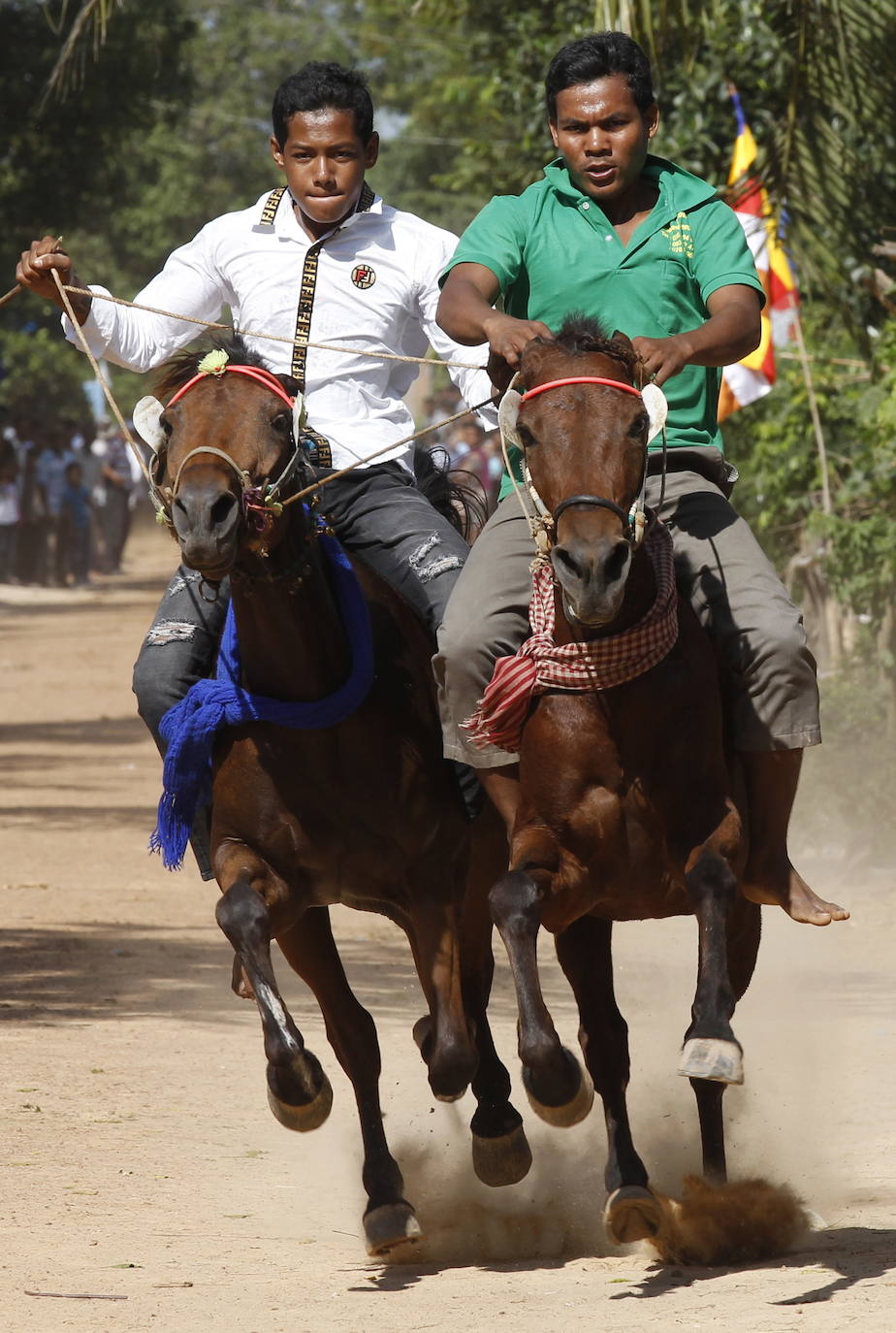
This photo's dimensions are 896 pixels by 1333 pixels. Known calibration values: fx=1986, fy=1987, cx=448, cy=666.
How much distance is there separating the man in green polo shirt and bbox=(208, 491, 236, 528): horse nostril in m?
0.77

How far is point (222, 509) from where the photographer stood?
195 inches

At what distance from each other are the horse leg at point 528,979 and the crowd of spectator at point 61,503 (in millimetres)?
25660

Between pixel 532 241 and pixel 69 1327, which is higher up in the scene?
pixel 532 241

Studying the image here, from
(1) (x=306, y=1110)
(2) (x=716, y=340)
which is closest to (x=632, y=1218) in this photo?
(1) (x=306, y=1110)

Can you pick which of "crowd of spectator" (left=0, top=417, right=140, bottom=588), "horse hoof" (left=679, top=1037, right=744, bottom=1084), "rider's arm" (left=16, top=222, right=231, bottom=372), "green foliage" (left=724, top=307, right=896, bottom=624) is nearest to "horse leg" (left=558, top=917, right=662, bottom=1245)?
"horse hoof" (left=679, top=1037, right=744, bottom=1084)

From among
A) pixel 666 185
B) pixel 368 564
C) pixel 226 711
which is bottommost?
pixel 226 711

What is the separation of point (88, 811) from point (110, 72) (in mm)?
15361

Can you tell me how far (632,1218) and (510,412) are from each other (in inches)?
81.9

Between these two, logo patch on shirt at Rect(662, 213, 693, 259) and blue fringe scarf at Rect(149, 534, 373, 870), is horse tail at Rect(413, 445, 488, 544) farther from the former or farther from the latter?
logo patch on shirt at Rect(662, 213, 693, 259)

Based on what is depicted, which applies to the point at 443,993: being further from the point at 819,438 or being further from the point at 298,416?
the point at 819,438

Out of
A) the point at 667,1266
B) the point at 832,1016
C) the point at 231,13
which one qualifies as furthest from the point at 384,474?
the point at 231,13

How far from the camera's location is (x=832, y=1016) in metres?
8.73

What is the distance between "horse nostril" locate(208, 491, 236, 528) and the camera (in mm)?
4906

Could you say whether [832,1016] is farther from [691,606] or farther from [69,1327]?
[69,1327]
